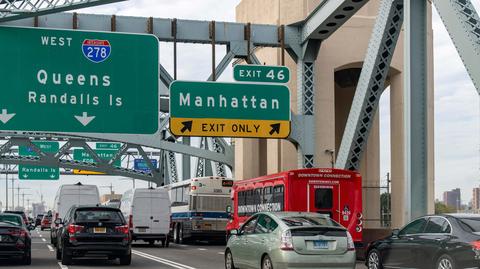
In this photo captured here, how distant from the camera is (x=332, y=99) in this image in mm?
35094

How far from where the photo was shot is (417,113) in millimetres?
19766

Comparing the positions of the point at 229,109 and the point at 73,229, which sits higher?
the point at 229,109

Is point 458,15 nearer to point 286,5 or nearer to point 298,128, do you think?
point 298,128

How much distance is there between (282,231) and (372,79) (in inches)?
364

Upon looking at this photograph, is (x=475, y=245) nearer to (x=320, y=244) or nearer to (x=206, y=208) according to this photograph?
(x=320, y=244)

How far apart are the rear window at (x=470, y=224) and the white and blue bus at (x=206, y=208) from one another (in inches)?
893

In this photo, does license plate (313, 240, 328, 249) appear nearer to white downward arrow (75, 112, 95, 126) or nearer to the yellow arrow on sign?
white downward arrow (75, 112, 95, 126)

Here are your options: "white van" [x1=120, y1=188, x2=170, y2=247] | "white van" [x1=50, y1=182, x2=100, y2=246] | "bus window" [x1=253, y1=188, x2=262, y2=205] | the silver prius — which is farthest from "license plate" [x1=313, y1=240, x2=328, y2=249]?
"white van" [x1=50, y1=182, x2=100, y2=246]

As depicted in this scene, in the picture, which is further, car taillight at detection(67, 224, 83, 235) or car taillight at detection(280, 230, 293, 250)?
car taillight at detection(67, 224, 83, 235)

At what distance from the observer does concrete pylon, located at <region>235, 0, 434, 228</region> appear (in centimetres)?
3472

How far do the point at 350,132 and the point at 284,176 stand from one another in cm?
264

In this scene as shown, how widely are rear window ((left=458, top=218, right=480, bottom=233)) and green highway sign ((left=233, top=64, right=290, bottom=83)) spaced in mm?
14612

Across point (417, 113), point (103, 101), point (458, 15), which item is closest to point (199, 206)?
point (103, 101)

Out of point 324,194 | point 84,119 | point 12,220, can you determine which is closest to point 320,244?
point 324,194
